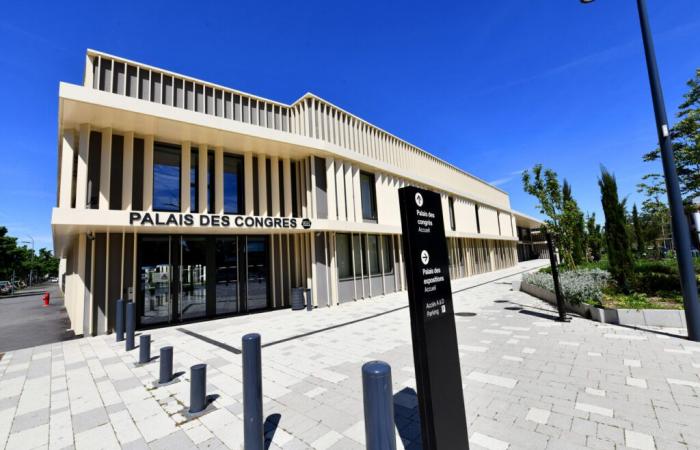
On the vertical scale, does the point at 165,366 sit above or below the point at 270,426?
above

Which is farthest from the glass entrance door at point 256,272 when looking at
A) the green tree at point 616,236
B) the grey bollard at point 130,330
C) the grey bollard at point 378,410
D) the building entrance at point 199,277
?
the green tree at point 616,236

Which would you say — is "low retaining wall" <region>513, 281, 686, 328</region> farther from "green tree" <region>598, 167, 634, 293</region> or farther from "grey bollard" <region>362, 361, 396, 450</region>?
"grey bollard" <region>362, 361, 396, 450</region>

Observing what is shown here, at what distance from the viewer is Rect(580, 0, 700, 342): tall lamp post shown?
596cm

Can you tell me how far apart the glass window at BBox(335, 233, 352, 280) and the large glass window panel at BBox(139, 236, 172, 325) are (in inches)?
283

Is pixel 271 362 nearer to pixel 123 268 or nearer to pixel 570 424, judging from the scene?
pixel 570 424

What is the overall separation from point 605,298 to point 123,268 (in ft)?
52.6

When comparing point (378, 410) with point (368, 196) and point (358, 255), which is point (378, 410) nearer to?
point (358, 255)

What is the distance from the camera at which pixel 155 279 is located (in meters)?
10.5

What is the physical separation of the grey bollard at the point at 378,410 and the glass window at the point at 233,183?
37.3 feet

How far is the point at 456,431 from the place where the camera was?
2.67m

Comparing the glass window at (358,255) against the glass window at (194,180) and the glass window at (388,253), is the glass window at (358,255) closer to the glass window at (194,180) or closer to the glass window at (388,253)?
the glass window at (388,253)

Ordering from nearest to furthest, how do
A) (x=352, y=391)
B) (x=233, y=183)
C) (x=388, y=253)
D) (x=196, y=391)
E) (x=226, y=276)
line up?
1. (x=196, y=391)
2. (x=352, y=391)
3. (x=226, y=276)
4. (x=233, y=183)
5. (x=388, y=253)

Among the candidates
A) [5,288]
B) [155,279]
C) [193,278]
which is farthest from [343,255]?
[5,288]

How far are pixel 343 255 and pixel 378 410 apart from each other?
42.0ft
